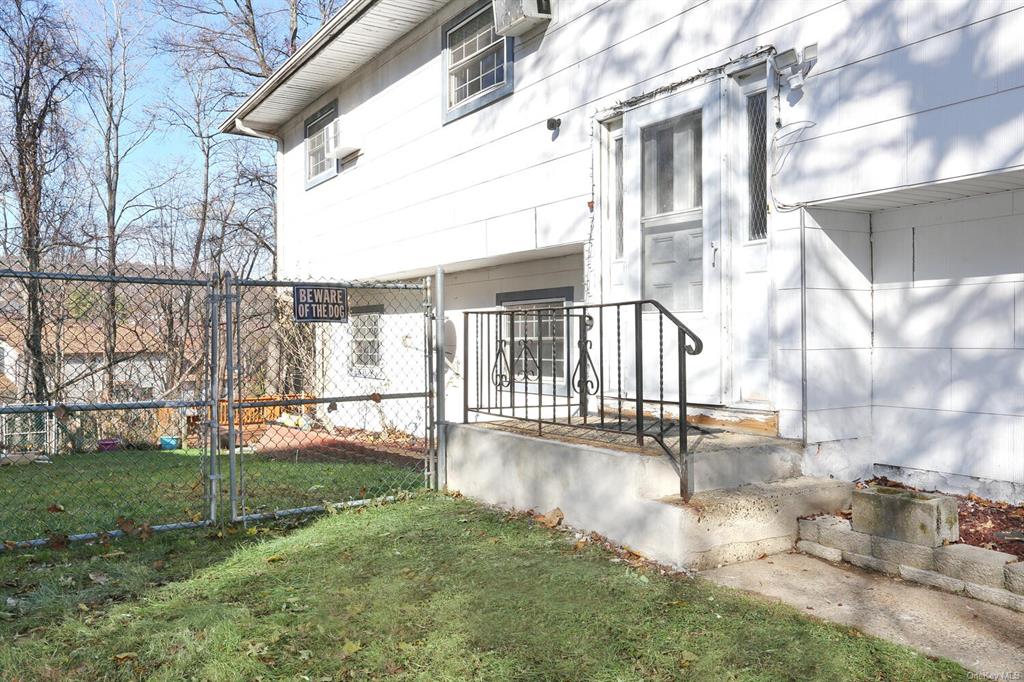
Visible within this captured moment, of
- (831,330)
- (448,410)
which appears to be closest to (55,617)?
(831,330)

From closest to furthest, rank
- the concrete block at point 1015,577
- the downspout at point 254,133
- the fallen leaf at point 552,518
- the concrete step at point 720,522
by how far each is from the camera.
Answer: the concrete block at point 1015,577 → the concrete step at point 720,522 → the fallen leaf at point 552,518 → the downspout at point 254,133

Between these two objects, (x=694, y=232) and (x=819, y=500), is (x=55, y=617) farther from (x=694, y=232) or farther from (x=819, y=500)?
(x=694, y=232)

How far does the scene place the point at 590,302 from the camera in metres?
6.57

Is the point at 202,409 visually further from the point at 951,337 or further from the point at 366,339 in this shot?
the point at 366,339

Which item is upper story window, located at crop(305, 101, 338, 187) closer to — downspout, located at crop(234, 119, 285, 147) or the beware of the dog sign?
downspout, located at crop(234, 119, 285, 147)

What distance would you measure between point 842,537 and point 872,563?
212mm

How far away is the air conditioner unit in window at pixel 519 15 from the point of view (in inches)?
276

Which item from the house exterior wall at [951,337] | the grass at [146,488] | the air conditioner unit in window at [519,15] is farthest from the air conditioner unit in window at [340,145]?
the house exterior wall at [951,337]

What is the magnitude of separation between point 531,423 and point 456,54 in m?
4.55

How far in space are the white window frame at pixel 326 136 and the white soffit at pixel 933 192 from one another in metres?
8.09

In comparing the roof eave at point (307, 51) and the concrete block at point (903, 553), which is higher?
the roof eave at point (307, 51)

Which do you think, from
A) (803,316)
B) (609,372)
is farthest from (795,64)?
(609,372)

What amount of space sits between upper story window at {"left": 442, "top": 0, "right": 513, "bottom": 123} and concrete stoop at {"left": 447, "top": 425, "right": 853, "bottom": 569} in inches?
159

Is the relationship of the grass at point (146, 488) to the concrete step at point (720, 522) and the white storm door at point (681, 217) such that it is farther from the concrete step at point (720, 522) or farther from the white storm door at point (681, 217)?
the white storm door at point (681, 217)
